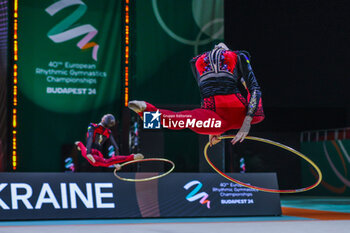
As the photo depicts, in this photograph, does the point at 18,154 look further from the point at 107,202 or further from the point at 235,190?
the point at 235,190

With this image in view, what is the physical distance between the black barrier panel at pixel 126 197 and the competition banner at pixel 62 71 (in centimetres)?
615

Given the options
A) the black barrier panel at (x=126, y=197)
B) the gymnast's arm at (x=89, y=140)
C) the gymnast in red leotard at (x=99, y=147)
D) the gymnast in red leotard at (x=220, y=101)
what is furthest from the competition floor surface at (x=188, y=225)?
the gymnast in red leotard at (x=220, y=101)

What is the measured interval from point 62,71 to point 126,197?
686 cm

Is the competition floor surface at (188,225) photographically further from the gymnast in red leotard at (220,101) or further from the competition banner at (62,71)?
the competition banner at (62,71)

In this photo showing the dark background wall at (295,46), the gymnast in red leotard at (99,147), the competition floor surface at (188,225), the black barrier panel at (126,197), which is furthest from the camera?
the dark background wall at (295,46)

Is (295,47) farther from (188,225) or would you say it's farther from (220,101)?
(220,101)

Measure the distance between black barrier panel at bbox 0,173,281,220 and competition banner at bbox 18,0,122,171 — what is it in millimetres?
6149

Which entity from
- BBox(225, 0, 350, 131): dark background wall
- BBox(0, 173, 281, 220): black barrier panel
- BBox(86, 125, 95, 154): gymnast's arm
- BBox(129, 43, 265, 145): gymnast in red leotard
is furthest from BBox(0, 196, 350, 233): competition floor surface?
BBox(225, 0, 350, 131): dark background wall

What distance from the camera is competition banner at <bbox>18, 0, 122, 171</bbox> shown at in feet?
58.6

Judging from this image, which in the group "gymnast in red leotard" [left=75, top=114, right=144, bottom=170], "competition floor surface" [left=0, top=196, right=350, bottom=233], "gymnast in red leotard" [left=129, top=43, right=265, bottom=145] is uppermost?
"gymnast in red leotard" [left=129, top=43, right=265, bottom=145]

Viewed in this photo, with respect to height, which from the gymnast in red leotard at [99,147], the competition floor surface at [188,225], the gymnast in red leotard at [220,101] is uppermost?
the gymnast in red leotard at [220,101]

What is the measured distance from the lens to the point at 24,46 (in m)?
17.8

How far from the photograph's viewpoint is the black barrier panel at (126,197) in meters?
11.9

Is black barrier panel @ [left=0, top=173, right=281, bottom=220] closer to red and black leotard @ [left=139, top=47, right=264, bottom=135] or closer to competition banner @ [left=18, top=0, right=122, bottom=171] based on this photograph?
competition banner @ [left=18, top=0, right=122, bottom=171]
